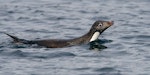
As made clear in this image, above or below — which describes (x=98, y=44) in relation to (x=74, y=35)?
below

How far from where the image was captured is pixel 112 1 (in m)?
26.4

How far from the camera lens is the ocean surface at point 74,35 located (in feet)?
50.7

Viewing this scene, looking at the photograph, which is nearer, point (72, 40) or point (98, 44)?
point (72, 40)

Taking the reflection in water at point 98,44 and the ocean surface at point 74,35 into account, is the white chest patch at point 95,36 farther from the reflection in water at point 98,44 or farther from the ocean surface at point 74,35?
the ocean surface at point 74,35

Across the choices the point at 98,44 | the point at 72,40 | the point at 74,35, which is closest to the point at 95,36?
the point at 98,44

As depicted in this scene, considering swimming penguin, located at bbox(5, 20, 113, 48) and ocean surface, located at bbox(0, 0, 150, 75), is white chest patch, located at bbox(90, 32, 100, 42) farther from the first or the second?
ocean surface, located at bbox(0, 0, 150, 75)

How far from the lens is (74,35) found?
20.4 m

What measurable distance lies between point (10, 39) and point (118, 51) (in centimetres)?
368

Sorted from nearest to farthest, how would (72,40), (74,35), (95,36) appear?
(72,40) < (95,36) < (74,35)

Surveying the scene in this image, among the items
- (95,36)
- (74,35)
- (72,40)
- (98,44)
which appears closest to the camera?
(72,40)

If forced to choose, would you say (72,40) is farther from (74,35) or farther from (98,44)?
(74,35)

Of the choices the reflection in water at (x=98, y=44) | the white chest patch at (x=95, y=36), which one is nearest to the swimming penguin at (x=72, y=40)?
the white chest patch at (x=95, y=36)

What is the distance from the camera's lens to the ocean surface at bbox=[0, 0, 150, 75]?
15453 mm

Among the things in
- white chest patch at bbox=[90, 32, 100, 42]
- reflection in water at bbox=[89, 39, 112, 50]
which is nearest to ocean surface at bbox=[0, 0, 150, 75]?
reflection in water at bbox=[89, 39, 112, 50]
